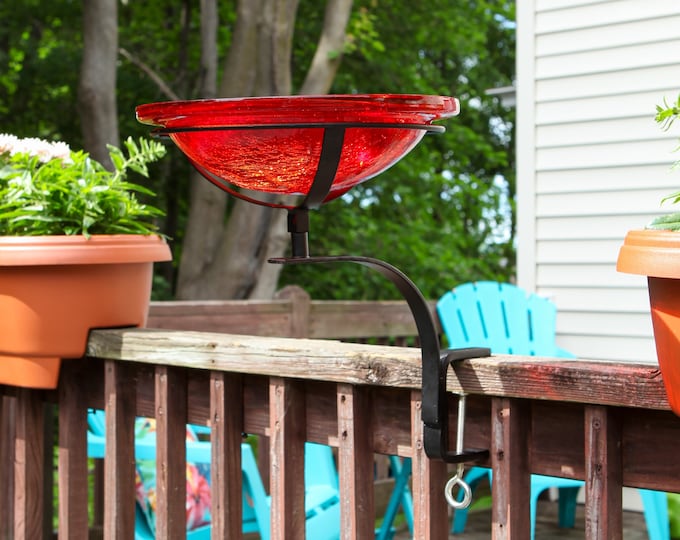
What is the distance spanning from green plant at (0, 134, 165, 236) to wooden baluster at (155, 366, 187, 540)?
32 centimetres

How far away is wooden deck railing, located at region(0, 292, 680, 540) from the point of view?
1.12 meters

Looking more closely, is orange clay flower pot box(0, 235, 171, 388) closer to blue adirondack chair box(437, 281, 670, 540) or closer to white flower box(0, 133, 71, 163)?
white flower box(0, 133, 71, 163)

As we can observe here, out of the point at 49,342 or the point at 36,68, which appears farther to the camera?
the point at 36,68

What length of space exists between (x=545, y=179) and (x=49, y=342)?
281cm

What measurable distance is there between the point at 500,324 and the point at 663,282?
2847mm

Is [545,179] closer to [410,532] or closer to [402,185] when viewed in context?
[410,532]

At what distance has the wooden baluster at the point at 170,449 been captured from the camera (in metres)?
1.66

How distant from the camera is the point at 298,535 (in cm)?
150

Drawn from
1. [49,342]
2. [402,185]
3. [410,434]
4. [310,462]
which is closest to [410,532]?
[310,462]

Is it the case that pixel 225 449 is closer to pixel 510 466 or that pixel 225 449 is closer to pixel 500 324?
pixel 510 466

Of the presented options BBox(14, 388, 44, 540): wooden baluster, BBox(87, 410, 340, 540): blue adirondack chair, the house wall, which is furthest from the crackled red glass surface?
the house wall

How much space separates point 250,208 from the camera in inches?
256

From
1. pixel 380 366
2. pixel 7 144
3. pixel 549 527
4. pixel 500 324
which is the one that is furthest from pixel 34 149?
pixel 549 527

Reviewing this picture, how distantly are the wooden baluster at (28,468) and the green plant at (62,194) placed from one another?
0.38m
